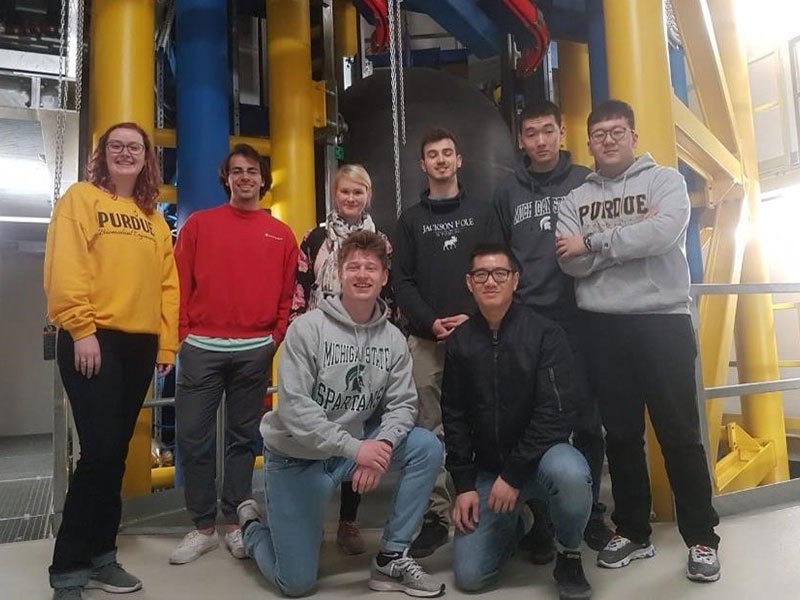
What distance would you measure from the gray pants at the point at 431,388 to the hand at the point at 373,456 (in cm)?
44

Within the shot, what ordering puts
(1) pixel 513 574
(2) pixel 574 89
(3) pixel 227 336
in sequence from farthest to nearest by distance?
(2) pixel 574 89 → (3) pixel 227 336 → (1) pixel 513 574

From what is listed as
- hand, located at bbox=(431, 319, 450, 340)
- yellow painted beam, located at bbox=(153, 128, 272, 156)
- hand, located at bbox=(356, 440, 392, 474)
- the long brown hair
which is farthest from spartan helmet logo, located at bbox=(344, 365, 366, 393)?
yellow painted beam, located at bbox=(153, 128, 272, 156)

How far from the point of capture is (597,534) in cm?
193

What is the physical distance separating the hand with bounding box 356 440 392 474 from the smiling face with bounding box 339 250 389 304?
0.40m

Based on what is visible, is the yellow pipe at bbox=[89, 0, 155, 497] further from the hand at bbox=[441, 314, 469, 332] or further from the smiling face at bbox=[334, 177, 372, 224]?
the hand at bbox=[441, 314, 469, 332]

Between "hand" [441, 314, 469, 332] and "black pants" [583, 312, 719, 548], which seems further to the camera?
"hand" [441, 314, 469, 332]

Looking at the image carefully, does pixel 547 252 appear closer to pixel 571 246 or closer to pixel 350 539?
pixel 571 246

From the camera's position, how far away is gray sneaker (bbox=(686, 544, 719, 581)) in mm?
1618

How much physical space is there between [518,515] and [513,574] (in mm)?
162

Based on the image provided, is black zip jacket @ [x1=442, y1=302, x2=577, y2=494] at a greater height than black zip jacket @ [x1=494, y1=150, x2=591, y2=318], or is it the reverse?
black zip jacket @ [x1=494, y1=150, x2=591, y2=318]

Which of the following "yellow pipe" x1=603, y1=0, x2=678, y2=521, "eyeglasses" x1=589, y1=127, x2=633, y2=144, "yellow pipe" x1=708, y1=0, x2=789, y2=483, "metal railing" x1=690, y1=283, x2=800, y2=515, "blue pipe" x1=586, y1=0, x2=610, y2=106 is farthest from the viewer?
"yellow pipe" x1=708, y1=0, x2=789, y2=483

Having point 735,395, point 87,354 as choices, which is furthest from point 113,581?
point 735,395

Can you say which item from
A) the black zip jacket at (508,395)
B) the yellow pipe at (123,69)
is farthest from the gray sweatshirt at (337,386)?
the yellow pipe at (123,69)

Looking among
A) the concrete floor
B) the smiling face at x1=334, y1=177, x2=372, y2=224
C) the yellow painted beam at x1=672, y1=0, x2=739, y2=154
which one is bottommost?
the concrete floor
